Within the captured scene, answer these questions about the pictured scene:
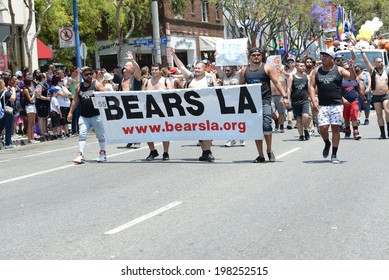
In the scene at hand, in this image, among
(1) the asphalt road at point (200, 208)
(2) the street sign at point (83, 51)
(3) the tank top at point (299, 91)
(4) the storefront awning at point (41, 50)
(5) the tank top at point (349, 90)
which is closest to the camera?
(1) the asphalt road at point (200, 208)

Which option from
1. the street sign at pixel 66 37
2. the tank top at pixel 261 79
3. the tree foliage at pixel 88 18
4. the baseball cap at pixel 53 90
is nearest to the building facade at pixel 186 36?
the tree foliage at pixel 88 18

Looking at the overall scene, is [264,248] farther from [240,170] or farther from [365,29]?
[365,29]

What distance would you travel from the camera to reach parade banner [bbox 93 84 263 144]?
15492 millimetres

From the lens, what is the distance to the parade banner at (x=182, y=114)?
50.8 ft

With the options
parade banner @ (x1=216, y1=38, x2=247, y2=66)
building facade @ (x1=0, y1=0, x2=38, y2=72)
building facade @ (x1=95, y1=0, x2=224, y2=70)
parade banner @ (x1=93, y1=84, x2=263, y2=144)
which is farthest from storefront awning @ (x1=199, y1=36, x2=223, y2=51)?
parade banner @ (x1=93, y1=84, x2=263, y2=144)

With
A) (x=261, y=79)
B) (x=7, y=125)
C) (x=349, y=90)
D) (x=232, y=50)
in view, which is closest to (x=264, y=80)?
(x=261, y=79)

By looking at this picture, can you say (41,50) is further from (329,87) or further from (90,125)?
(329,87)

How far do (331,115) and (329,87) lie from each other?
18.4 inches

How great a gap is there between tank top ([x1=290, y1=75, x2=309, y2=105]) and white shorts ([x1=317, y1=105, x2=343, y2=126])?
601 centimetres

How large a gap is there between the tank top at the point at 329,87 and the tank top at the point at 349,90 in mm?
5649

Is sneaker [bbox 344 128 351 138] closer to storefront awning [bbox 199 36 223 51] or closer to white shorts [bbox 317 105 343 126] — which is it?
white shorts [bbox 317 105 343 126]

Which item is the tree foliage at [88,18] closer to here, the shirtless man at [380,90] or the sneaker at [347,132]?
the sneaker at [347,132]

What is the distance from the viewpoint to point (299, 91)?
68.8 feet

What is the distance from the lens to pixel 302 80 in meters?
21.1
